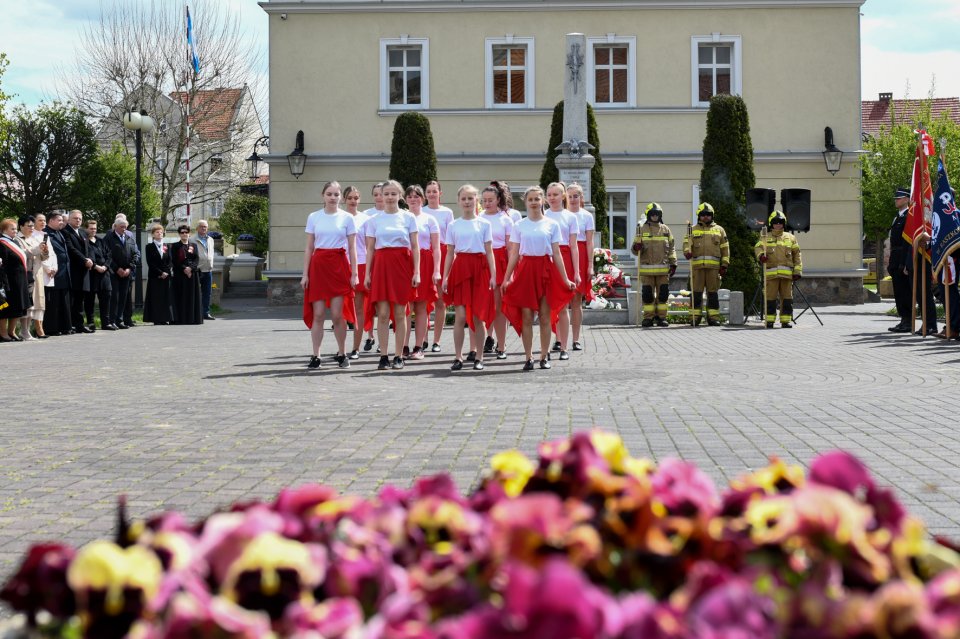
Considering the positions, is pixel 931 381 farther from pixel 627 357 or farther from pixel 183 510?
pixel 183 510

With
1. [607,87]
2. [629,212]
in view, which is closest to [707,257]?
[629,212]

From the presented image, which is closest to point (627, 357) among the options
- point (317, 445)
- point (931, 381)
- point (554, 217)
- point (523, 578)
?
point (554, 217)

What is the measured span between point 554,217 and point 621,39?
2041cm

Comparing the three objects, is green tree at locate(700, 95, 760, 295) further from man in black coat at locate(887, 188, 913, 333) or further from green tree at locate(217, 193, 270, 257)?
green tree at locate(217, 193, 270, 257)

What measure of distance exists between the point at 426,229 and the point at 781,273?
946 centimetres

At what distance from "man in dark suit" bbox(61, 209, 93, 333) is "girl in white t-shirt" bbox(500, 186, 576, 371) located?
36.5 ft

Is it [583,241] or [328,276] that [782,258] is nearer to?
[583,241]

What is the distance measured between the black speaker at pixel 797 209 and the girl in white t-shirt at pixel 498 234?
470 inches

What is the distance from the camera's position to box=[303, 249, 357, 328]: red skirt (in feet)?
44.2

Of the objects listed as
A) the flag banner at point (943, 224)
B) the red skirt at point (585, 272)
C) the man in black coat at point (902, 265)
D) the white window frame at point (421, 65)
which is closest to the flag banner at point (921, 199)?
the flag banner at point (943, 224)

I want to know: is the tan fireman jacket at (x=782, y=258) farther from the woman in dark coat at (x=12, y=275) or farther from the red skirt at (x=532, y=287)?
the woman in dark coat at (x=12, y=275)

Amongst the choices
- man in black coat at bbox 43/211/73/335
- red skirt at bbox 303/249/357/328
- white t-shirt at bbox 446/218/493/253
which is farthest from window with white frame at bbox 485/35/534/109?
red skirt at bbox 303/249/357/328

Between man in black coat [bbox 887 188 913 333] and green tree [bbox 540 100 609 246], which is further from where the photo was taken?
green tree [bbox 540 100 609 246]

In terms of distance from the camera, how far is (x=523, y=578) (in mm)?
1345
